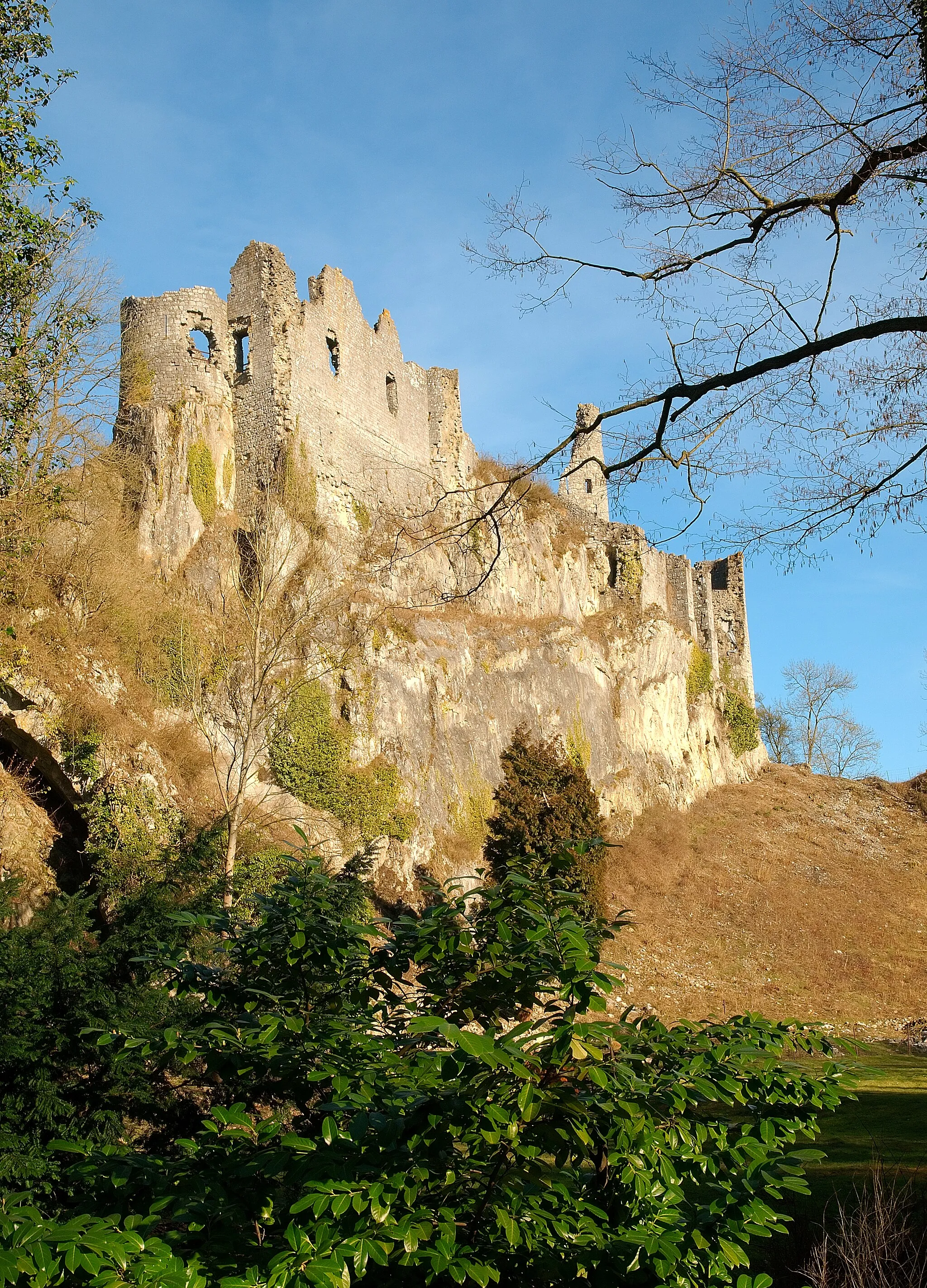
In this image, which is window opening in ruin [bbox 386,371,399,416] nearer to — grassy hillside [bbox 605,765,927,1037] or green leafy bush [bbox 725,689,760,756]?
grassy hillside [bbox 605,765,927,1037]

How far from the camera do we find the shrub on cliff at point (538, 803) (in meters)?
25.4

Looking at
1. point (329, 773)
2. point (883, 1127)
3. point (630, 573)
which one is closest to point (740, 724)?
point (630, 573)

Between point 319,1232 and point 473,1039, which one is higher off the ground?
point 473,1039

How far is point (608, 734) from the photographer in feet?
116

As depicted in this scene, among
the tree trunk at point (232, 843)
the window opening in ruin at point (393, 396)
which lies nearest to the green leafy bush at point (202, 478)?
the window opening in ruin at point (393, 396)

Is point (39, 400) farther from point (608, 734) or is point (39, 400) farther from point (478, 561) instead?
point (608, 734)

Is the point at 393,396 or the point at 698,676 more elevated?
the point at 393,396

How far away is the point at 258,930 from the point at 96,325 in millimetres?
17609

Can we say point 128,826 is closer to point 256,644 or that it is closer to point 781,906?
point 256,644

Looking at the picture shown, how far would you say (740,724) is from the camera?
4597 centimetres

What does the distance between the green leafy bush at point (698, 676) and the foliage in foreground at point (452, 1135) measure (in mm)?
38597

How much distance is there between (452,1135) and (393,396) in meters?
30.4

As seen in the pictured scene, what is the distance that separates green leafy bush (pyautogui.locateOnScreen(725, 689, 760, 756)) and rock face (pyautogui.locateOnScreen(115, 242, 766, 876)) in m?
6.88

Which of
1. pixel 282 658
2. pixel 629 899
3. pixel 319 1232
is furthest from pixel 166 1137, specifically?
pixel 629 899
